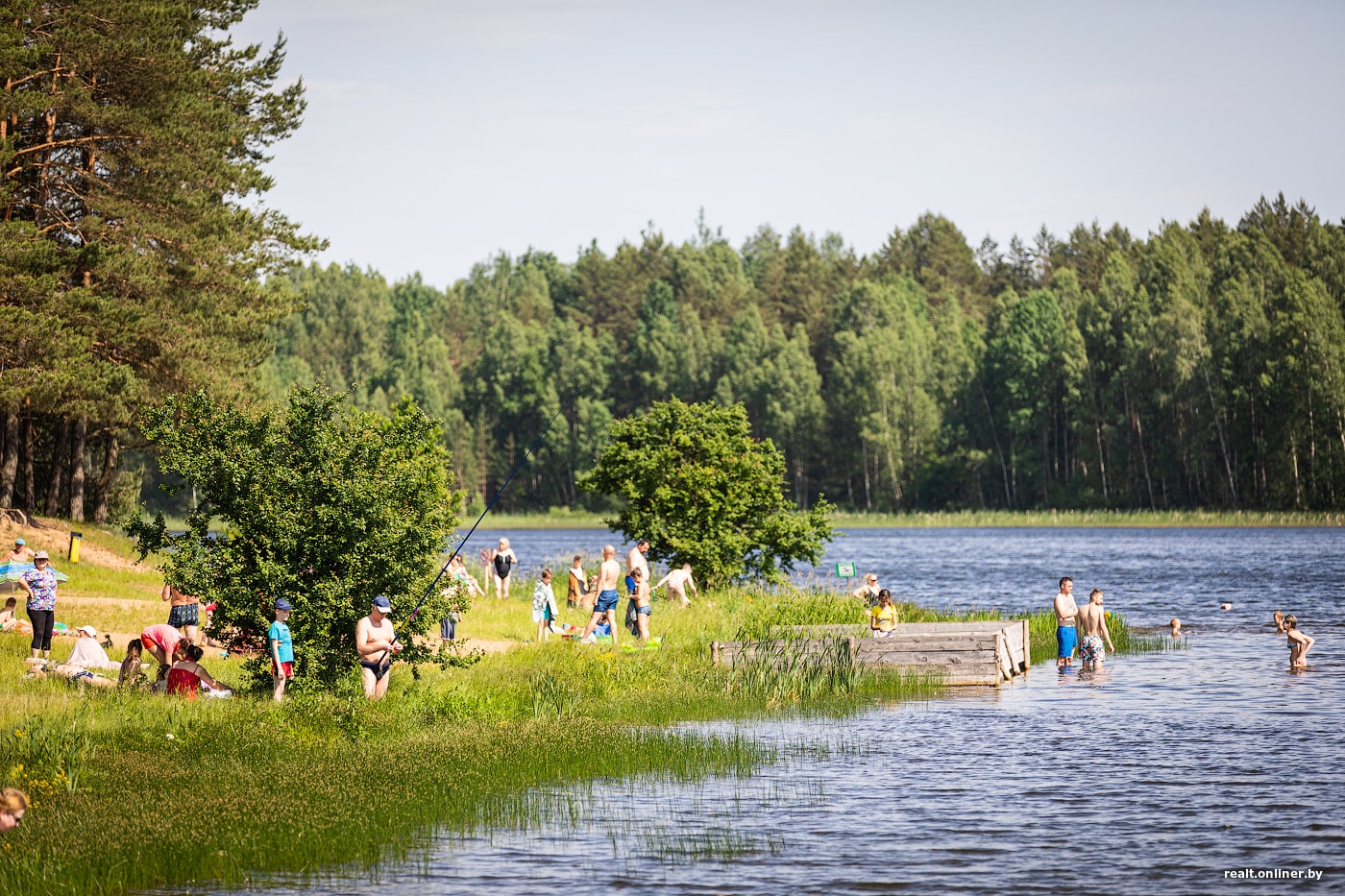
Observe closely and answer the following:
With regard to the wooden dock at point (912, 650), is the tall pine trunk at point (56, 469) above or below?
above

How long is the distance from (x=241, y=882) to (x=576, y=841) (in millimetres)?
3009

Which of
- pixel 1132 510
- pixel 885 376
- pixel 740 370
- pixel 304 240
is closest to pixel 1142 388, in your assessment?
pixel 1132 510

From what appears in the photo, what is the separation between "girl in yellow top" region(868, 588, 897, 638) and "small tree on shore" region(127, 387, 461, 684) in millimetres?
8788

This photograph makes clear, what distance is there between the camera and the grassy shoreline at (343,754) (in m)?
12.0

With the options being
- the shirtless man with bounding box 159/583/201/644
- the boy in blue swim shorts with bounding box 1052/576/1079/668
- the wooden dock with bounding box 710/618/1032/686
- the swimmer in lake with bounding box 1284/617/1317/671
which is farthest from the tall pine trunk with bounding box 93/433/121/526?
the swimmer in lake with bounding box 1284/617/1317/671

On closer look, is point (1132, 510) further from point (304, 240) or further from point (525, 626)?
point (525, 626)

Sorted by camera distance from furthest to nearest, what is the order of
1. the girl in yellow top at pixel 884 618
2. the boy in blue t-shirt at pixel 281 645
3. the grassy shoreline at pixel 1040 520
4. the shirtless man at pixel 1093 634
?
the grassy shoreline at pixel 1040 520, the shirtless man at pixel 1093 634, the girl in yellow top at pixel 884 618, the boy in blue t-shirt at pixel 281 645

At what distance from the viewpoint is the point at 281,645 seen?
1683 cm

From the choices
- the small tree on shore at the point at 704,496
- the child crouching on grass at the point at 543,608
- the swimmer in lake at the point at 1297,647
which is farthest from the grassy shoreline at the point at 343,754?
the small tree on shore at the point at 704,496

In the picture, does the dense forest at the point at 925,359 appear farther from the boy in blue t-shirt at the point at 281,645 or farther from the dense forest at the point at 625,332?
the boy in blue t-shirt at the point at 281,645

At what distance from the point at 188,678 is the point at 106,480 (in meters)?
30.1

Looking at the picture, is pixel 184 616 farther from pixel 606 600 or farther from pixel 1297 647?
pixel 1297 647

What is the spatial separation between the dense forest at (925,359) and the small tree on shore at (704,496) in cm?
5640

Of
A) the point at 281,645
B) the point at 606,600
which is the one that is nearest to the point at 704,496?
the point at 606,600
